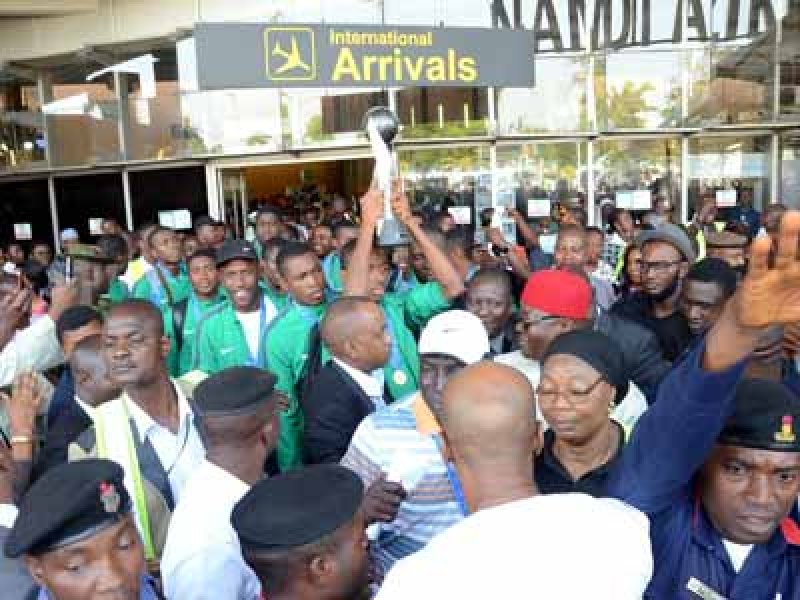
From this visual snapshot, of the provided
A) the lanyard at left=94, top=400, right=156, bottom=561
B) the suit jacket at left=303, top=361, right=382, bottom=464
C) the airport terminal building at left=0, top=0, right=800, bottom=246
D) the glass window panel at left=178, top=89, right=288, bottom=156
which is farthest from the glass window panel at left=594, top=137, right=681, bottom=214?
the lanyard at left=94, top=400, right=156, bottom=561

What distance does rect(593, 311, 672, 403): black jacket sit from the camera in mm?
3135

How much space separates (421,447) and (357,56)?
2827mm

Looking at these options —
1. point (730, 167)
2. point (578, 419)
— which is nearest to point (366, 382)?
point (578, 419)

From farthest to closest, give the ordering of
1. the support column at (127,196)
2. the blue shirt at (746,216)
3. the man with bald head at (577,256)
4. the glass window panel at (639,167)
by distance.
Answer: the support column at (127,196), the glass window panel at (639,167), the blue shirt at (746,216), the man with bald head at (577,256)

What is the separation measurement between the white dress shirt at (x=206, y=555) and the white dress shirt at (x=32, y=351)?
1.77 meters

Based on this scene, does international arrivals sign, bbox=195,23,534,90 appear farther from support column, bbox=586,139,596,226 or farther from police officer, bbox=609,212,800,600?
support column, bbox=586,139,596,226

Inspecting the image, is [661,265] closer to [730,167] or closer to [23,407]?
[23,407]

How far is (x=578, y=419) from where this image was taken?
6.94ft

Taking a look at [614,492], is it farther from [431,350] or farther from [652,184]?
[652,184]

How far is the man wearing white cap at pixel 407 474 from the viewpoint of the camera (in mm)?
2084

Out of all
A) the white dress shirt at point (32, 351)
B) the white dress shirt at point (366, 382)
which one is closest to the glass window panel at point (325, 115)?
the white dress shirt at point (32, 351)

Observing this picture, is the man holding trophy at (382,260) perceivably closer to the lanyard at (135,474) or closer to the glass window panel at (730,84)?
the lanyard at (135,474)

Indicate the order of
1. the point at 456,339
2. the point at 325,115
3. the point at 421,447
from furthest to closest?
the point at 325,115 < the point at 456,339 < the point at 421,447

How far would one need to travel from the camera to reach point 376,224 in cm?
417
